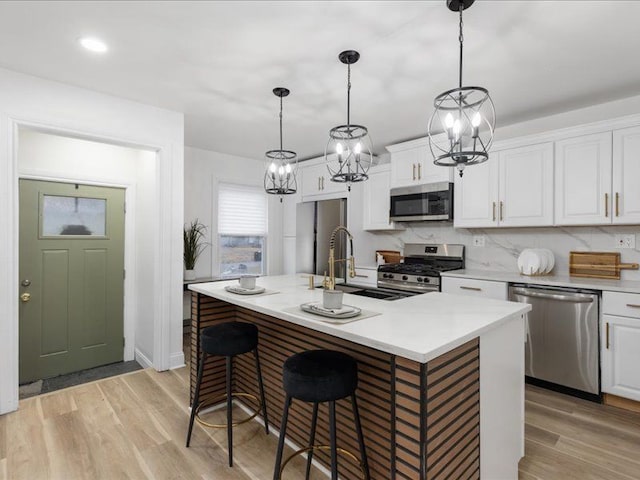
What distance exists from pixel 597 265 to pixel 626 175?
86 centimetres

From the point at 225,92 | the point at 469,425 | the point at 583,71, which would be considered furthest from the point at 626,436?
the point at 225,92

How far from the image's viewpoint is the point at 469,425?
1.48 metres

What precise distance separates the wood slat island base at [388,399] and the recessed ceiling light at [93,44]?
180cm

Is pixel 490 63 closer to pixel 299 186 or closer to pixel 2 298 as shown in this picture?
pixel 299 186

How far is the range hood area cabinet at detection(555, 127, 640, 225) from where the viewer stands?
281 cm

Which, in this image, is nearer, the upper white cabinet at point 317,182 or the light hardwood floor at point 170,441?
the light hardwood floor at point 170,441

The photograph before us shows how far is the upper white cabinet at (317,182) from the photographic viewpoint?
487 cm

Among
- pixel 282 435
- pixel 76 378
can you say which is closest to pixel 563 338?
pixel 282 435

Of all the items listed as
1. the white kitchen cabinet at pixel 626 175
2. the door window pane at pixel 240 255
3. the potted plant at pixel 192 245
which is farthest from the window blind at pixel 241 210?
the white kitchen cabinet at pixel 626 175

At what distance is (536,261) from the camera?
336 cm

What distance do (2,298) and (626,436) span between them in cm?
449

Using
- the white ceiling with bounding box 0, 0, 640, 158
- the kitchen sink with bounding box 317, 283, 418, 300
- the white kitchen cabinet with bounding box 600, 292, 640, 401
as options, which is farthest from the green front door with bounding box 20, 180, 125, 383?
the white kitchen cabinet with bounding box 600, 292, 640, 401

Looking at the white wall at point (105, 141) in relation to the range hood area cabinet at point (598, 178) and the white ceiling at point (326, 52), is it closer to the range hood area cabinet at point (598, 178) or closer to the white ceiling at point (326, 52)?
the white ceiling at point (326, 52)

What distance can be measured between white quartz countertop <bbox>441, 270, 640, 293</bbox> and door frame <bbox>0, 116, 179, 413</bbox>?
2.83 metres
